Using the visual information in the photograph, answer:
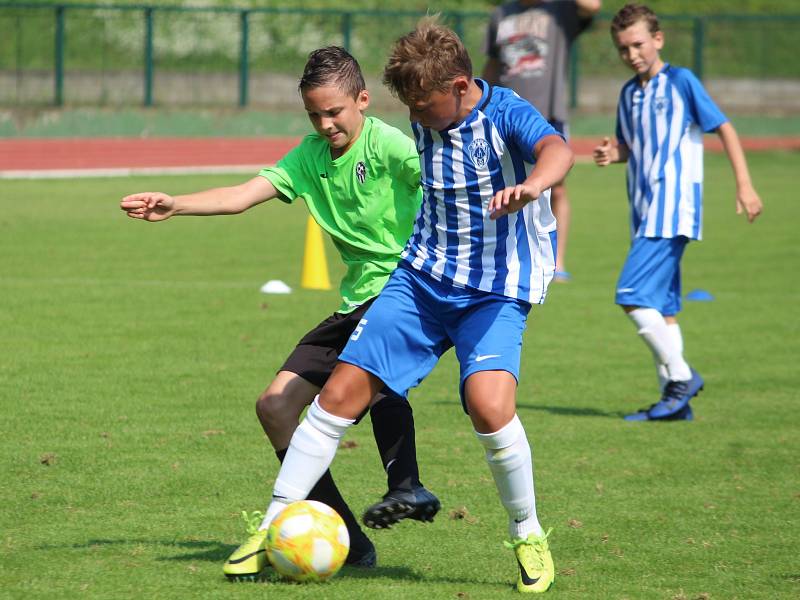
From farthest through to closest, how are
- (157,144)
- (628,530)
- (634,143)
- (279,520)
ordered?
(157,144)
(634,143)
(628,530)
(279,520)

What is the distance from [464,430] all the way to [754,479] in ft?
4.84

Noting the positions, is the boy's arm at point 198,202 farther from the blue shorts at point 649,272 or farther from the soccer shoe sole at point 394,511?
the blue shorts at point 649,272

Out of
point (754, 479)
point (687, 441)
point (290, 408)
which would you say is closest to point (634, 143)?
point (687, 441)

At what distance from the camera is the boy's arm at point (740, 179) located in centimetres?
711

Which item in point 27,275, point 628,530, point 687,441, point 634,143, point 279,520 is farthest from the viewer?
point 27,275

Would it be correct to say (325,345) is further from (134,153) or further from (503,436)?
(134,153)

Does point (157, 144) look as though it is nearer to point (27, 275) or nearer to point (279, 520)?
point (27, 275)

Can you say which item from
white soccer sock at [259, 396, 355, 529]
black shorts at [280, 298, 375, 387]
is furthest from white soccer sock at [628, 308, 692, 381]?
white soccer sock at [259, 396, 355, 529]

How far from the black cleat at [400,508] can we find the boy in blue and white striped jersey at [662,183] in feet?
9.67

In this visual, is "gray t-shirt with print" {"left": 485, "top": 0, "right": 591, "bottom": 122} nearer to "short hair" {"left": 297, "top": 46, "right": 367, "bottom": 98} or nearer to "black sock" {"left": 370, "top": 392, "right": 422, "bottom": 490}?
"short hair" {"left": 297, "top": 46, "right": 367, "bottom": 98}

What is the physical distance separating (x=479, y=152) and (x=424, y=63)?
36cm

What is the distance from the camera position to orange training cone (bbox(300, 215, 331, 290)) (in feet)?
36.5

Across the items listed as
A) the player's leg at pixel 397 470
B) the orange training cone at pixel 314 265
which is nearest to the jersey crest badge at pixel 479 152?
the player's leg at pixel 397 470

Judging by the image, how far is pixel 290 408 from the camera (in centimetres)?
454
